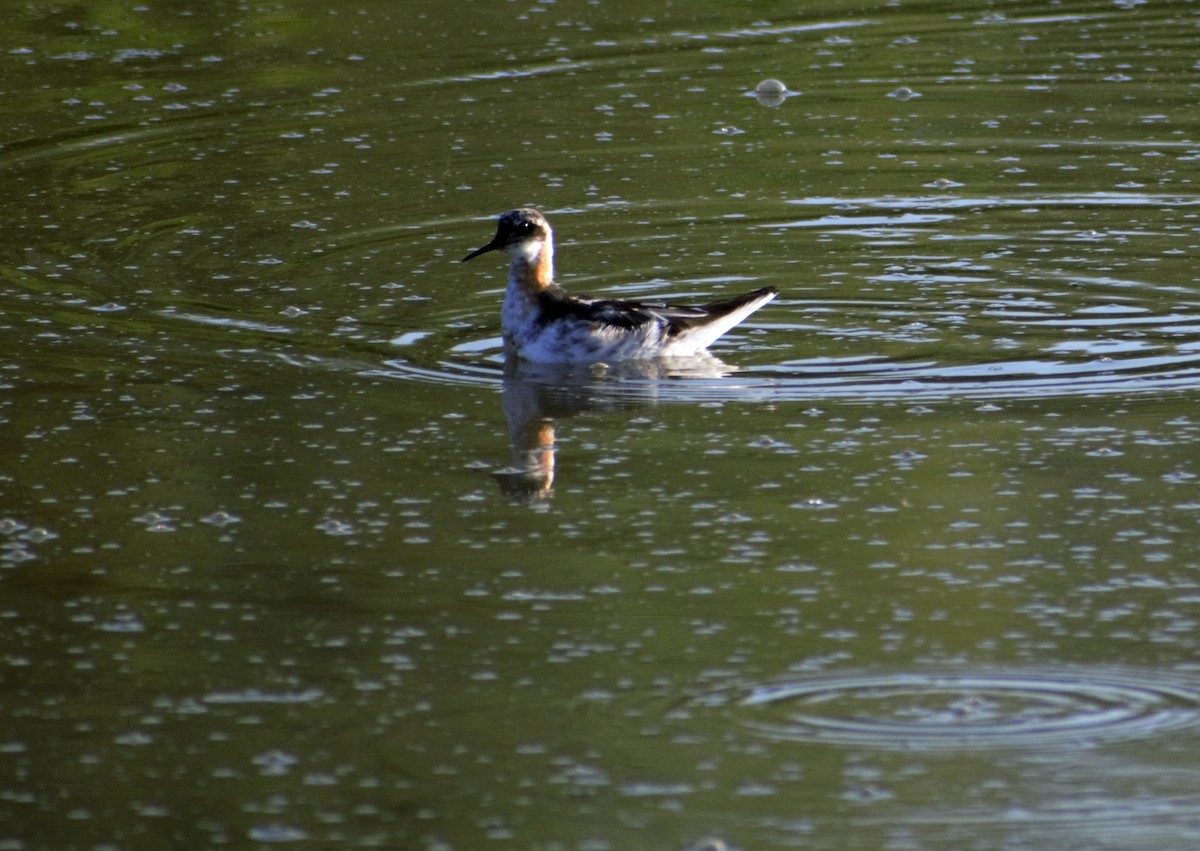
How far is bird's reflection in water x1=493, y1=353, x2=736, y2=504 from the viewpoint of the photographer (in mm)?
7207

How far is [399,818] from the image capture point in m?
4.69

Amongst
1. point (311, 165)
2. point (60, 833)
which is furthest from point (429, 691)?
point (311, 165)

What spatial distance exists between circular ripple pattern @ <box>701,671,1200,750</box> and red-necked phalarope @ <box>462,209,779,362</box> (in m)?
3.42

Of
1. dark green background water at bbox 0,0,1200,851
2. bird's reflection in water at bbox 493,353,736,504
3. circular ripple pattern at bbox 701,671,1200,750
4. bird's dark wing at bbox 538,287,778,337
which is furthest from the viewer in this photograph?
bird's dark wing at bbox 538,287,778,337

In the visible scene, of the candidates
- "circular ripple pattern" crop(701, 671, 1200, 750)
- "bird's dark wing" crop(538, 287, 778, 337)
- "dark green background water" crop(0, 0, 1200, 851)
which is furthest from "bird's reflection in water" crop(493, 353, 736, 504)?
"circular ripple pattern" crop(701, 671, 1200, 750)

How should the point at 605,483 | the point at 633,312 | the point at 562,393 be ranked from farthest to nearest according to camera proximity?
the point at 633,312 < the point at 562,393 < the point at 605,483

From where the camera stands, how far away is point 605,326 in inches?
338

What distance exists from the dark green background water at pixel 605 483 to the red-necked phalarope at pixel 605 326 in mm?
170

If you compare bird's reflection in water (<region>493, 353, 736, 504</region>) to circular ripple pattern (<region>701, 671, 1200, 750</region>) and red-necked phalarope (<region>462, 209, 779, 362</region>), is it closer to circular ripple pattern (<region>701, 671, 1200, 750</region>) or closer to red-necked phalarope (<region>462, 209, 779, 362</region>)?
red-necked phalarope (<region>462, 209, 779, 362</region>)

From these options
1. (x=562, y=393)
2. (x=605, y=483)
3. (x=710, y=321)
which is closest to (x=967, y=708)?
(x=605, y=483)

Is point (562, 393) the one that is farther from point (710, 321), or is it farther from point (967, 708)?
point (967, 708)

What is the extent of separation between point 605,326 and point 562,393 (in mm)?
490

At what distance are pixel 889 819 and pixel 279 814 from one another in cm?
131

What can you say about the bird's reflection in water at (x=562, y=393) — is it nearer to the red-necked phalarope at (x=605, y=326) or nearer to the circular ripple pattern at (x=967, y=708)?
the red-necked phalarope at (x=605, y=326)
